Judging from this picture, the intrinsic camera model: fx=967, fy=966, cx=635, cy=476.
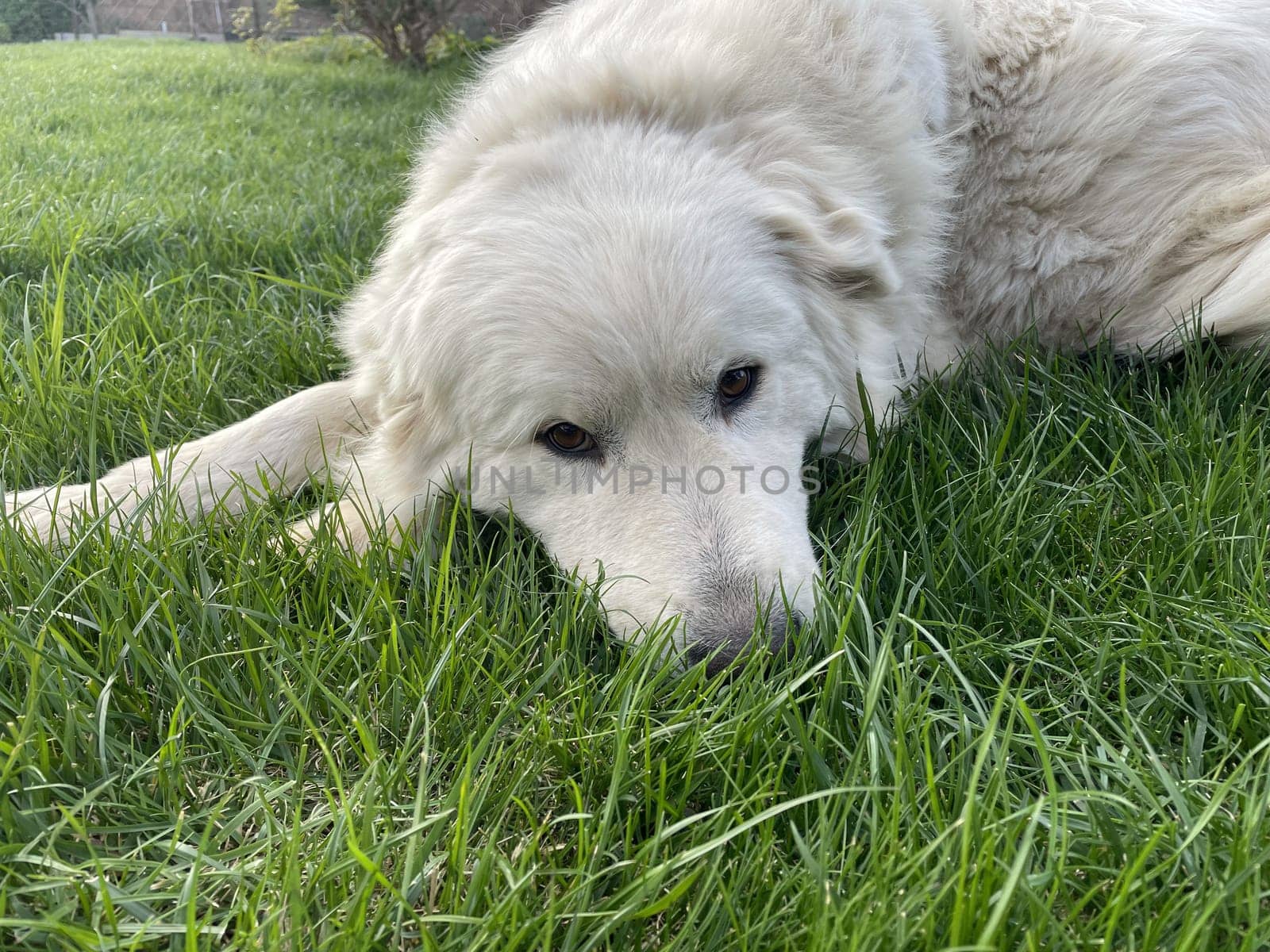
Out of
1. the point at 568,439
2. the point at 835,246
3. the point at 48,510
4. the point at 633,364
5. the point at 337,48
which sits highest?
the point at 835,246

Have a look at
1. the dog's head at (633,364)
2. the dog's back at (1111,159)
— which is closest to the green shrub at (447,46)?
the dog's back at (1111,159)

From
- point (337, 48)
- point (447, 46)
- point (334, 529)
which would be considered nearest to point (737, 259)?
point (334, 529)

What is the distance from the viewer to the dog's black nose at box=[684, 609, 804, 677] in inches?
62.2

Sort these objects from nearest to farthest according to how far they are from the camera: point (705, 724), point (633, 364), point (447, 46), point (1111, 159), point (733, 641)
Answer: point (705, 724) < point (733, 641) < point (633, 364) < point (1111, 159) < point (447, 46)

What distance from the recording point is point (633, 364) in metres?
1.86

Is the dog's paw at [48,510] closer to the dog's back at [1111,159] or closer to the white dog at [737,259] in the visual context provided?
the white dog at [737,259]

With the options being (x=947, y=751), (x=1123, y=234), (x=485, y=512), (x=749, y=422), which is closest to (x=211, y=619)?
(x=485, y=512)

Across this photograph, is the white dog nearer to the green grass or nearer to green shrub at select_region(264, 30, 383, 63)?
the green grass

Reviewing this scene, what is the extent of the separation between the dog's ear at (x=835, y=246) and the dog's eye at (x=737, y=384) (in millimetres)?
318

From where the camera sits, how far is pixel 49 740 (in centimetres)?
143

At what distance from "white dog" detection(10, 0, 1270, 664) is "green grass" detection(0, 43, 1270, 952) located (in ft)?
0.55

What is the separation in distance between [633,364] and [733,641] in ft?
1.90

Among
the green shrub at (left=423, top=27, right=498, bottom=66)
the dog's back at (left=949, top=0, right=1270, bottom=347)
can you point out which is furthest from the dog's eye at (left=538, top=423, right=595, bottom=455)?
the green shrub at (left=423, top=27, right=498, bottom=66)

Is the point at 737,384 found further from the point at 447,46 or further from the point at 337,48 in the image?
the point at 337,48
